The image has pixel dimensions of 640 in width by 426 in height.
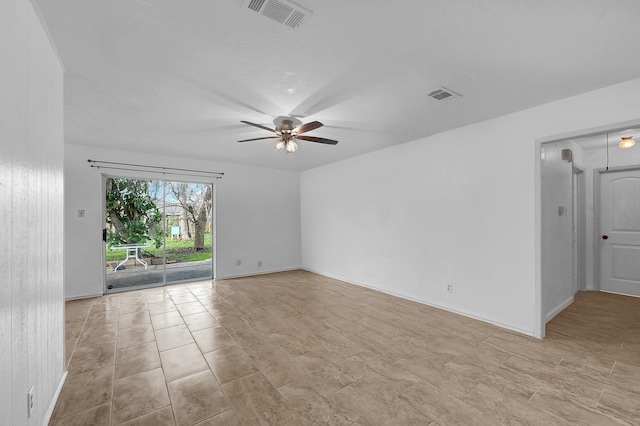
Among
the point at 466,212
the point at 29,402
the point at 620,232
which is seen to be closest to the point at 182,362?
A: the point at 29,402

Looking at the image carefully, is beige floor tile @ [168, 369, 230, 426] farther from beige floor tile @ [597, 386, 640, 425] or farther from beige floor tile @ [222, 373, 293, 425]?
beige floor tile @ [597, 386, 640, 425]

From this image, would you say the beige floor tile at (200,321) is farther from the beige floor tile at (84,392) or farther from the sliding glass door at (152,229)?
the sliding glass door at (152,229)

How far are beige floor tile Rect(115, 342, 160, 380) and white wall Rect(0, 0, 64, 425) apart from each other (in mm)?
430

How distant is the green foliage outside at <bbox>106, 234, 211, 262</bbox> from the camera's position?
5.36 m

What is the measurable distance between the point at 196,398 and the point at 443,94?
11.6 feet

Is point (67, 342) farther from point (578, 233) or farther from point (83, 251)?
point (578, 233)

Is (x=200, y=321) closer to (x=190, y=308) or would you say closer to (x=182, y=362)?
(x=190, y=308)

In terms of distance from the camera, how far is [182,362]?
253 centimetres

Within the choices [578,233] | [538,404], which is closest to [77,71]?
[538,404]

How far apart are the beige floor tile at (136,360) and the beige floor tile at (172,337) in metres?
0.08

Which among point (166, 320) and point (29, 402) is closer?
point (29, 402)

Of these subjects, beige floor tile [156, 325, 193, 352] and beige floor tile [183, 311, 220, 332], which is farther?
beige floor tile [183, 311, 220, 332]

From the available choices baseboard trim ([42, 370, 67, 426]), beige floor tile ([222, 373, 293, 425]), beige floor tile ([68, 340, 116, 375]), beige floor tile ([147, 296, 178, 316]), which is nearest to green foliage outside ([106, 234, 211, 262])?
beige floor tile ([147, 296, 178, 316])

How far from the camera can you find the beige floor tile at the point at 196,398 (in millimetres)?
1848
